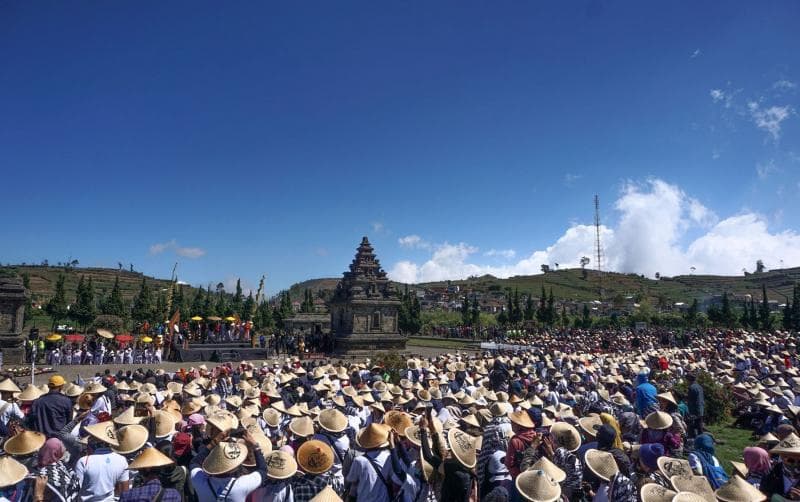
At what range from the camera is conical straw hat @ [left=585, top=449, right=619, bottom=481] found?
5703mm

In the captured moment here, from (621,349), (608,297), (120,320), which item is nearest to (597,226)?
(608,297)

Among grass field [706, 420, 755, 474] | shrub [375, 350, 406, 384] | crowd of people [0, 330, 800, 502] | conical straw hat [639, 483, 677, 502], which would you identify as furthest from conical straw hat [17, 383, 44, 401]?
grass field [706, 420, 755, 474]

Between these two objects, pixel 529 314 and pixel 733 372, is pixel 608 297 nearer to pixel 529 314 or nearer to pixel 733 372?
pixel 529 314

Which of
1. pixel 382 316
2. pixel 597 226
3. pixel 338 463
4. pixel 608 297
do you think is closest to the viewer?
pixel 338 463

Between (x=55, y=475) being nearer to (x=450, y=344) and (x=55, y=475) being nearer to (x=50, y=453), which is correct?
(x=50, y=453)

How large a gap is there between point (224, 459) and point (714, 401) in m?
18.9

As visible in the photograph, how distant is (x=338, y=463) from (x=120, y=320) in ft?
213

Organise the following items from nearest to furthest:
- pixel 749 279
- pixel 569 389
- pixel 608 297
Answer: pixel 569 389
pixel 608 297
pixel 749 279

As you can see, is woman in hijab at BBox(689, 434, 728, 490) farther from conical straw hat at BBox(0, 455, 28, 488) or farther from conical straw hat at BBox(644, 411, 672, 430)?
conical straw hat at BBox(0, 455, 28, 488)

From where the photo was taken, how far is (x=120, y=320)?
201 feet

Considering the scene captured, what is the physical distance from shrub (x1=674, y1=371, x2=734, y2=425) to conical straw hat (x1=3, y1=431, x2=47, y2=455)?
18.9 m

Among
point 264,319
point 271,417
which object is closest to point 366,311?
point 264,319

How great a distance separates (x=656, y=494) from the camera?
4.89m

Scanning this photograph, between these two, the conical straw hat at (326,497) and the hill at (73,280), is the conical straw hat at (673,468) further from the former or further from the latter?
the hill at (73,280)
